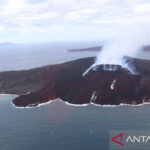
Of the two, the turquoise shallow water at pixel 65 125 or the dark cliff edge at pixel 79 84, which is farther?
the dark cliff edge at pixel 79 84

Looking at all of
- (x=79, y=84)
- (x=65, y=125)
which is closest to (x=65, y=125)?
(x=65, y=125)

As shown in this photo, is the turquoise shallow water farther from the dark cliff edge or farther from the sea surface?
the dark cliff edge

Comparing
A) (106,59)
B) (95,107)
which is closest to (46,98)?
(95,107)

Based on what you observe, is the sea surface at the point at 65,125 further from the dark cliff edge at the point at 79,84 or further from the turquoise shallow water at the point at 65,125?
the dark cliff edge at the point at 79,84

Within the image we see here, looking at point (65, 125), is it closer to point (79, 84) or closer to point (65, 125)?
point (65, 125)

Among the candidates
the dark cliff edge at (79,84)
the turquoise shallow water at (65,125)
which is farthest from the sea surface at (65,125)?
the dark cliff edge at (79,84)

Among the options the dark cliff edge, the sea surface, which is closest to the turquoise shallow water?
the sea surface

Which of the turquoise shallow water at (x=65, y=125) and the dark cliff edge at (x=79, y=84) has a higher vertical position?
the dark cliff edge at (x=79, y=84)
